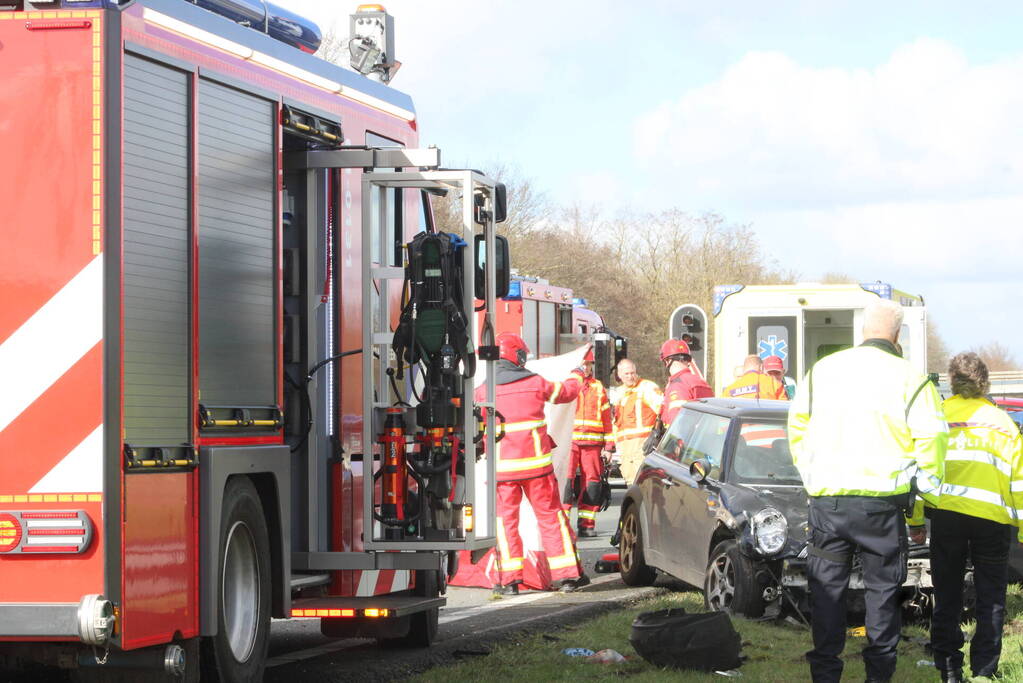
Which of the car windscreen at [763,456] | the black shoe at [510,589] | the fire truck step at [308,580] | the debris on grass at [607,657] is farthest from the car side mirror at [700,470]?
the fire truck step at [308,580]

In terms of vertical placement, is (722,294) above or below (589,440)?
above

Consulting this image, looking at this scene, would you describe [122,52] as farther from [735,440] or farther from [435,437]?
[735,440]

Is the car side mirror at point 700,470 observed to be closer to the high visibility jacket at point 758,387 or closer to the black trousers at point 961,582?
the black trousers at point 961,582

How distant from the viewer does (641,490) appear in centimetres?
1326

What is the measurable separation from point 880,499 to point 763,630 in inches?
99.7

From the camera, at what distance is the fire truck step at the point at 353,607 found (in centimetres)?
859

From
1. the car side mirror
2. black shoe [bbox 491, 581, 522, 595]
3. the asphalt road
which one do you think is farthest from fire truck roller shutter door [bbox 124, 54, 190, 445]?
black shoe [bbox 491, 581, 522, 595]

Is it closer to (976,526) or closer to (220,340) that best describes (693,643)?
(976,526)

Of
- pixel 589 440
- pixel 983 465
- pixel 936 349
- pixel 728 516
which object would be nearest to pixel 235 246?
pixel 983 465

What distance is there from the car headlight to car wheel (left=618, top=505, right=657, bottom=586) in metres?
2.52

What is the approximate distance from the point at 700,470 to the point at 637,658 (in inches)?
86.6

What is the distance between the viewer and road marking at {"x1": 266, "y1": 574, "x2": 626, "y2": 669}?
9.81 metres

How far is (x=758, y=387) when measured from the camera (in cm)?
1578

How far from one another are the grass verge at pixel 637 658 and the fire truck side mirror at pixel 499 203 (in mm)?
2414
